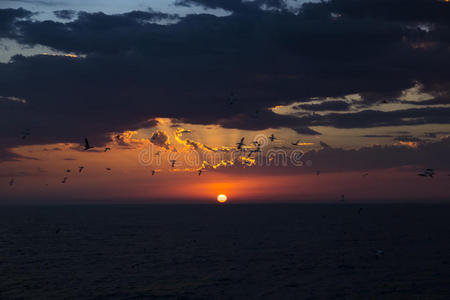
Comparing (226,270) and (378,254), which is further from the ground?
(226,270)

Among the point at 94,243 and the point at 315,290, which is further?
the point at 94,243

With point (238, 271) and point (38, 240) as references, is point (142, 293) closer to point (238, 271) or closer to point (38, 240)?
point (238, 271)

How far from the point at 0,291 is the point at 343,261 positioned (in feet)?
175

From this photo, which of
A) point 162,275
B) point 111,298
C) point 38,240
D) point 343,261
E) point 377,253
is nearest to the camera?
point 111,298

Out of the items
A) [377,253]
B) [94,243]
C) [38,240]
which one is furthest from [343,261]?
[38,240]

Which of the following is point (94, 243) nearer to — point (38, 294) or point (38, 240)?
point (38, 240)

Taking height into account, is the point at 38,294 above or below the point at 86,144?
below

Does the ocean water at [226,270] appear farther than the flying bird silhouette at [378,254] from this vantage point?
No

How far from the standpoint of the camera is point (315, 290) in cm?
5297

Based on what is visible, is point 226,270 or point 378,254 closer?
point 226,270

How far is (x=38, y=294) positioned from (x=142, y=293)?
12.7m

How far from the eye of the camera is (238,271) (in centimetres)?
6488

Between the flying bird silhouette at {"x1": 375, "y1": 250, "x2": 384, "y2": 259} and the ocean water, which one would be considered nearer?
the ocean water

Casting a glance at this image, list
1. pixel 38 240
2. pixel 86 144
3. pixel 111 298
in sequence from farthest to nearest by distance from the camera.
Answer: pixel 38 240
pixel 86 144
pixel 111 298
